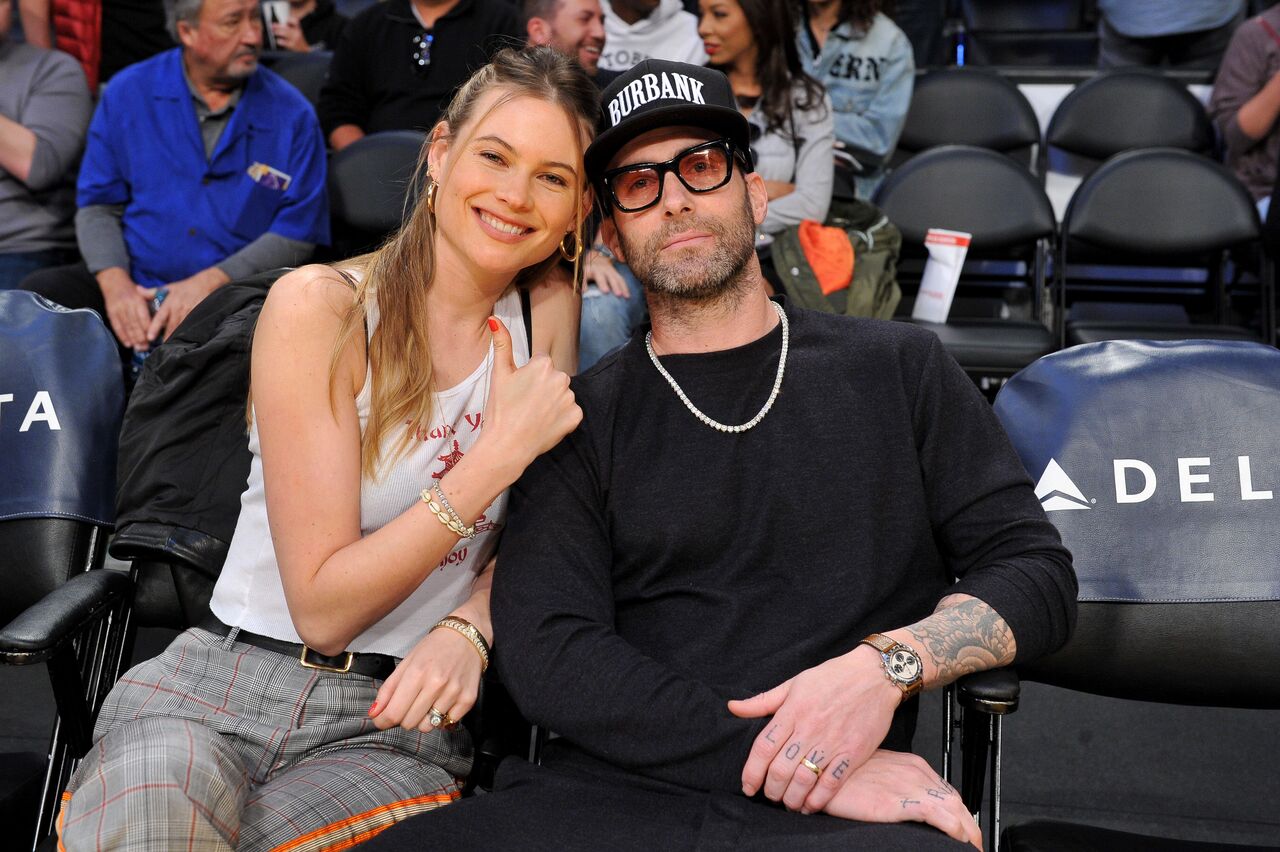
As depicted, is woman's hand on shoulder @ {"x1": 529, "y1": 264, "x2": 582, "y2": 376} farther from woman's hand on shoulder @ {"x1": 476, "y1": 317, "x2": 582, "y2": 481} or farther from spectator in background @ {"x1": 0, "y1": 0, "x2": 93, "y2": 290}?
spectator in background @ {"x1": 0, "y1": 0, "x2": 93, "y2": 290}

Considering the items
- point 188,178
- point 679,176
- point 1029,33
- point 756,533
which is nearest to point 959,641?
point 756,533

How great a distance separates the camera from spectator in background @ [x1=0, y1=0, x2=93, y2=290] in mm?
3693

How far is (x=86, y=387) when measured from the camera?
2160 millimetres

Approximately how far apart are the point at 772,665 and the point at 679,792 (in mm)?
→ 215

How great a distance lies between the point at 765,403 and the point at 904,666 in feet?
1.43

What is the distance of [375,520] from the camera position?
176cm

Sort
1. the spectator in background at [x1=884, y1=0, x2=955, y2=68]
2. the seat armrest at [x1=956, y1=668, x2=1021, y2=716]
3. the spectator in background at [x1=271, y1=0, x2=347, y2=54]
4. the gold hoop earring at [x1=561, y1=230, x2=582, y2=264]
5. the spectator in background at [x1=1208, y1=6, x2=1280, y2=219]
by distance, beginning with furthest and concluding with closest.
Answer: the spectator in background at [x1=271, y1=0, x2=347, y2=54] → the spectator in background at [x1=884, y1=0, x2=955, y2=68] → the spectator in background at [x1=1208, y1=6, x2=1280, y2=219] → the gold hoop earring at [x1=561, y1=230, x2=582, y2=264] → the seat armrest at [x1=956, y1=668, x2=1021, y2=716]

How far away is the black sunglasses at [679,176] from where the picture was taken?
5.98 feet

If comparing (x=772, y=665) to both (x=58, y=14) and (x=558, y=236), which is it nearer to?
(x=558, y=236)

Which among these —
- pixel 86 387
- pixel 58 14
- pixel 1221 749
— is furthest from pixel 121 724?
pixel 58 14

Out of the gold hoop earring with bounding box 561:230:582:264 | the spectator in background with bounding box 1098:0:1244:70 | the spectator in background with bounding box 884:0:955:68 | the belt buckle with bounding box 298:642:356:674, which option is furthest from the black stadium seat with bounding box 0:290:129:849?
the spectator in background with bounding box 1098:0:1244:70

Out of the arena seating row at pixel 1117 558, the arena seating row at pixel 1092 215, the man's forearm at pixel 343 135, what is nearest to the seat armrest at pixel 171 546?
the arena seating row at pixel 1117 558

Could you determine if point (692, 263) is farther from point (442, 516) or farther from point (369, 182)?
point (369, 182)

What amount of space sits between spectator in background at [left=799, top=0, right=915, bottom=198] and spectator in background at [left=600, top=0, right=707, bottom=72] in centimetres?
42
